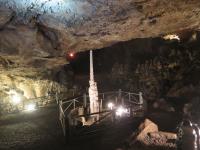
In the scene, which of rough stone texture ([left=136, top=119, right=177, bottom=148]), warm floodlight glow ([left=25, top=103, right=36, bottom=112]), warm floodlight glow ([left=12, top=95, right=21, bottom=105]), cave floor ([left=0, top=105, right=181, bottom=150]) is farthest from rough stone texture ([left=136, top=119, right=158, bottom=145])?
warm floodlight glow ([left=12, top=95, right=21, bottom=105])

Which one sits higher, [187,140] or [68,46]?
[68,46]

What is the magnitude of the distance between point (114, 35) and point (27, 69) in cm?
685

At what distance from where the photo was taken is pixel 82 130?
11.5 metres

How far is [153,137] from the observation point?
1058 cm

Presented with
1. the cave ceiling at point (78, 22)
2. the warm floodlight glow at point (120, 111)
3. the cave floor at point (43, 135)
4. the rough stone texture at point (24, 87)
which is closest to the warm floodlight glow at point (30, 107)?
the rough stone texture at point (24, 87)

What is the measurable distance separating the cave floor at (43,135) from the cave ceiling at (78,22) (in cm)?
320

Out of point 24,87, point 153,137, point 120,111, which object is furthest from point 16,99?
point 153,137

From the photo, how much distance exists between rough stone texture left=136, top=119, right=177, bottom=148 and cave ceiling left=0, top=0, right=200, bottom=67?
3.84 m

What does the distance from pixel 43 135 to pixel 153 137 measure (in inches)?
181

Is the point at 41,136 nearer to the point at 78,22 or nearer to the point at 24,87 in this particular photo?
the point at 78,22

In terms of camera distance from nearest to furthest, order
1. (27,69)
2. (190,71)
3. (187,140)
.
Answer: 1. (187,140)
2. (27,69)
3. (190,71)

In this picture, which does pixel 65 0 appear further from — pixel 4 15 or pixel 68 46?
pixel 68 46

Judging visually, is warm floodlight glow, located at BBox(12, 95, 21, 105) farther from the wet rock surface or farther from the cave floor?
the wet rock surface

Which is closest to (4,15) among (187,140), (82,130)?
(82,130)
